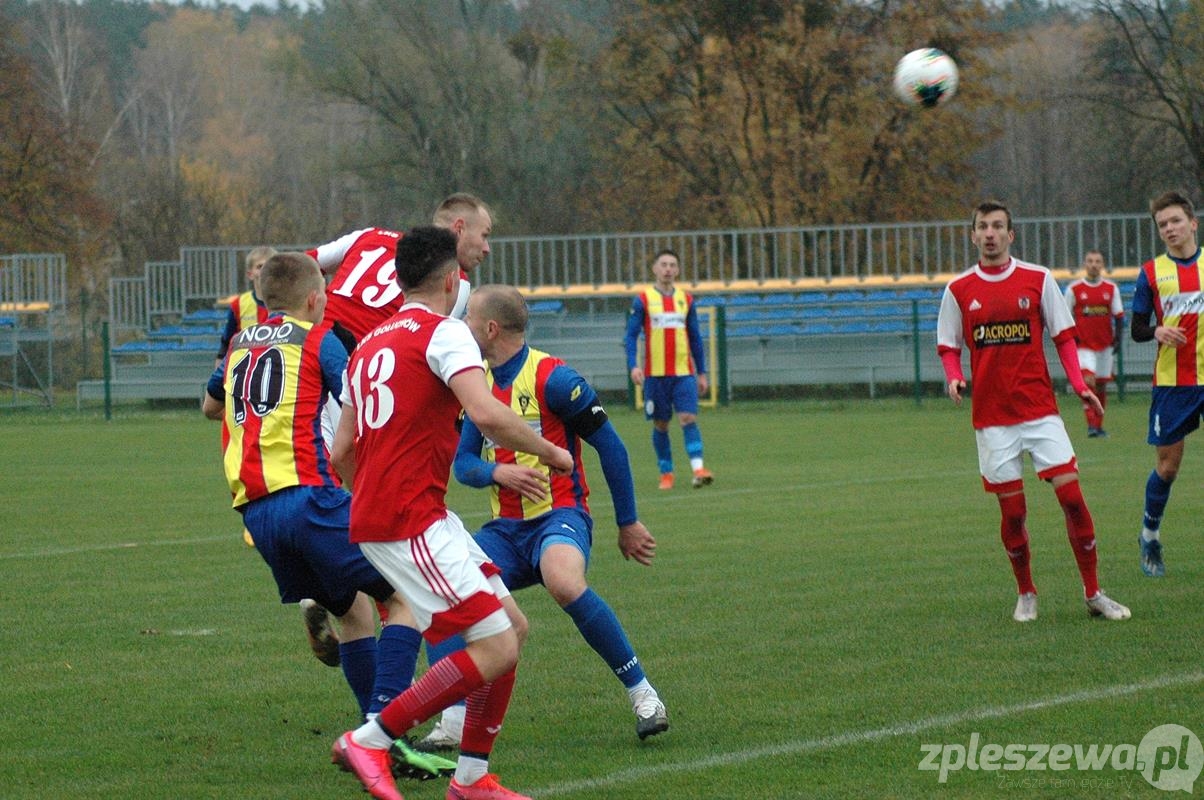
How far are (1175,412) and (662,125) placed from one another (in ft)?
106

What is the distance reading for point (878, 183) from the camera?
37750mm

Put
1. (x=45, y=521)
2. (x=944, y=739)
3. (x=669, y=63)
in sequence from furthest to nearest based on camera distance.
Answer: (x=669, y=63), (x=45, y=521), (x=944, y=739)

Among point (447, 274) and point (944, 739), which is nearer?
point (447, 274)

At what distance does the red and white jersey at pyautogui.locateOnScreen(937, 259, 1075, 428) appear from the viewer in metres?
7.81

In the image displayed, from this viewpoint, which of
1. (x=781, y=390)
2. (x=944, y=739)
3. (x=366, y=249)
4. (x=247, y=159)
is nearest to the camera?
(x=944, y=739)

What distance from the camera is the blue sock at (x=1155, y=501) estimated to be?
8.98 metres

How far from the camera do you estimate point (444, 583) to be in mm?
4641

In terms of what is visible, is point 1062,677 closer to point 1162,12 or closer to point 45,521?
point 45,521

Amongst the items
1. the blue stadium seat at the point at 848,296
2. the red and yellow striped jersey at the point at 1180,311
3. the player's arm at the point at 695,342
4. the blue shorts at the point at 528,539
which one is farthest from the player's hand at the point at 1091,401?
the blue stadium seat at the point at 848,296

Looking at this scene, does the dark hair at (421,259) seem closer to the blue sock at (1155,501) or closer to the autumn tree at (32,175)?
the blue sock at (1155,501)

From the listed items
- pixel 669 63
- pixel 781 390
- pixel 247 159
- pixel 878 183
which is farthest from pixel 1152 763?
pixel 247 159

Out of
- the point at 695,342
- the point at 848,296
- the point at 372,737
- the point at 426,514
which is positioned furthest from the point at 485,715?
the point at 848,296

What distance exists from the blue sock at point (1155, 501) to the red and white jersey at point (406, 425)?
551 centimetres

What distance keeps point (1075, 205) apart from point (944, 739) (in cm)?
4759
